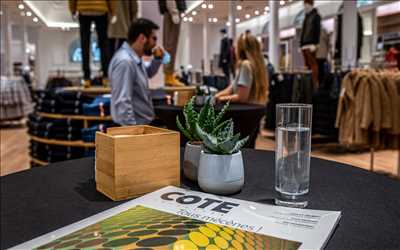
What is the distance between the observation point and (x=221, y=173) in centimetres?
92

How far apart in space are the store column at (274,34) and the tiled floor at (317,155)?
62.7 inches

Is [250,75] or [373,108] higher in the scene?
[250,75]

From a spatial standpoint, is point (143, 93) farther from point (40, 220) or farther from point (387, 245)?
point (387, 245)

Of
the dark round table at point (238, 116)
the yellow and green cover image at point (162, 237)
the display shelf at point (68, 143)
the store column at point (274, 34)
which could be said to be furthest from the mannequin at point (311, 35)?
the yellow and green cover image at point (162, 237)

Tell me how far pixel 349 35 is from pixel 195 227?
6066 millimetres

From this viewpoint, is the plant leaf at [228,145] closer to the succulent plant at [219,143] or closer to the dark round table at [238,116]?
the succulent plant at [219,143]

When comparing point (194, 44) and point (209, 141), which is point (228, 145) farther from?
point (194, 44)

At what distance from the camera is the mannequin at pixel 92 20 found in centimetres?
407

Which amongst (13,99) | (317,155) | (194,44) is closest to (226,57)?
(194,44)

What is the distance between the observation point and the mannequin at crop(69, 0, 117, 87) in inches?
160

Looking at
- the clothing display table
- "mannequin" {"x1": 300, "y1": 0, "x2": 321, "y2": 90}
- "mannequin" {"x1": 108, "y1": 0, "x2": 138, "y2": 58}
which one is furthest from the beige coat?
the clothing display table

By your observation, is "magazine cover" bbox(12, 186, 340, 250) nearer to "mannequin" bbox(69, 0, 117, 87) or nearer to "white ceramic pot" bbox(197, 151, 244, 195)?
"white ceramic pot" bbox(197, 151, 244, 195)

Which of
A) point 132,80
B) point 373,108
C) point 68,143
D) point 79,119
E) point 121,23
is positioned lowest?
point 68,143

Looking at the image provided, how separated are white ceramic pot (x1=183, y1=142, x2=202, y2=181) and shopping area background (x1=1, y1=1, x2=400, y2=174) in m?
2.63
